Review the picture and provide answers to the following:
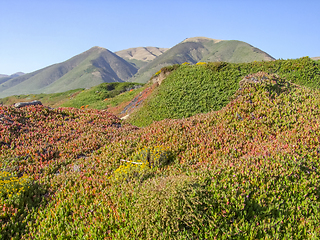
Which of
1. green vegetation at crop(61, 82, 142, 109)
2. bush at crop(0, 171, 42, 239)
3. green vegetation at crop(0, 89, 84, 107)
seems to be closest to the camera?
bush at crop(0, 171, 42, 239)

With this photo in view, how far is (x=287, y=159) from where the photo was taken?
659 centimetres

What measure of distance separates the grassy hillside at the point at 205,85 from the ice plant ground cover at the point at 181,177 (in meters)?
10.4

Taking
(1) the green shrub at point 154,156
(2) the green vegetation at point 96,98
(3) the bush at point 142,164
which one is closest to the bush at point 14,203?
(3) the bush at point 142,164

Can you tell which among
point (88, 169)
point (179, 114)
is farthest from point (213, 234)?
point (179, 114)

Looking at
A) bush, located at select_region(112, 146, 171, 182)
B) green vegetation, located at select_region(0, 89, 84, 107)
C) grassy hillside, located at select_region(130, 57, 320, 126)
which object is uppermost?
green vegetation, located at select_region(0, 89, 84, 107)

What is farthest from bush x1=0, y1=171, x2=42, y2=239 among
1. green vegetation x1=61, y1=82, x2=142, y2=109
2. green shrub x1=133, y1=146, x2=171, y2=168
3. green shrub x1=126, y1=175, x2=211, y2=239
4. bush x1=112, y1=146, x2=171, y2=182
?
green vegetation x1=61, y1=82, x2=142, y2=109

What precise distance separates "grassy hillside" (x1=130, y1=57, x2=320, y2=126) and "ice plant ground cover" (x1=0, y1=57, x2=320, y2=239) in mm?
10384

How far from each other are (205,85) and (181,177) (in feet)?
63.4

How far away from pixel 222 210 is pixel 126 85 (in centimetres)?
6313

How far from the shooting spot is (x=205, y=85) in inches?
940

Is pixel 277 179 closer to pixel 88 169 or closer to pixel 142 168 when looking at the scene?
pixel 142 168

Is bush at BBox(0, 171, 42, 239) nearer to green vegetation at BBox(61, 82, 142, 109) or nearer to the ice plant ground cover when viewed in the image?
the ice plant ground cover

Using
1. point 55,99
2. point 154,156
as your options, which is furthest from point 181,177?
point 55,99

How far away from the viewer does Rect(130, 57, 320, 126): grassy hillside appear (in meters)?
21.9
